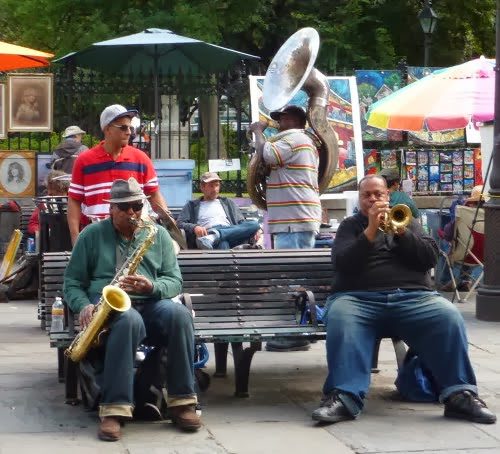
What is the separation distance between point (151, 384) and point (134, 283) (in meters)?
0.58

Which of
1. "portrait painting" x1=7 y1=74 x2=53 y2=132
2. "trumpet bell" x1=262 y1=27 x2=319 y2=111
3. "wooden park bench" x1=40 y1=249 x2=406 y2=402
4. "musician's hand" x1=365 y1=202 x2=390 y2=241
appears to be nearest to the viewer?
"musician's hand" x1=365 y1=202 x2=390 y2=241

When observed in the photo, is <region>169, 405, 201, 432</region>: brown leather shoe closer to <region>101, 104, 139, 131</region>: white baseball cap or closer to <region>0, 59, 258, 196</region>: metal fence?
<region>101, 104, 139, 131</region>: white baseball cap

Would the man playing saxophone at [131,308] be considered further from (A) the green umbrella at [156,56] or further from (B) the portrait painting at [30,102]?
(B) the portrait painting at [30,102]

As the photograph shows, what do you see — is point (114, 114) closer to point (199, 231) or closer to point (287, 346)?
point (287, 346)

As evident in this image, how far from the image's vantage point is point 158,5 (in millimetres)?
22344

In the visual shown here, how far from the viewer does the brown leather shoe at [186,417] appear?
658 centimetres

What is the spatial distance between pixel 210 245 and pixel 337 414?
13.3 feet

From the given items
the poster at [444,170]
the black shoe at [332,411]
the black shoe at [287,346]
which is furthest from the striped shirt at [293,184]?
the poster at [444,170]

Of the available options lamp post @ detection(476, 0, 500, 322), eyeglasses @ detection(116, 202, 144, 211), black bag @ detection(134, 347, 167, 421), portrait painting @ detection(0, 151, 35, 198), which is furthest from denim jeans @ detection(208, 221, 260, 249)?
portrait painting @ detection(0, 151, 35, 198)

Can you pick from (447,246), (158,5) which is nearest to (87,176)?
(447,246)

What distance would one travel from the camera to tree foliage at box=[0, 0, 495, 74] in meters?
21.9

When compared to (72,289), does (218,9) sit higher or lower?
higher

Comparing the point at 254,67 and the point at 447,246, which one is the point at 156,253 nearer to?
the point at 447,246

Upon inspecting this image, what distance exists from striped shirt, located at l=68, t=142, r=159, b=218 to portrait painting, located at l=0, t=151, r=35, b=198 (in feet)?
25.3
